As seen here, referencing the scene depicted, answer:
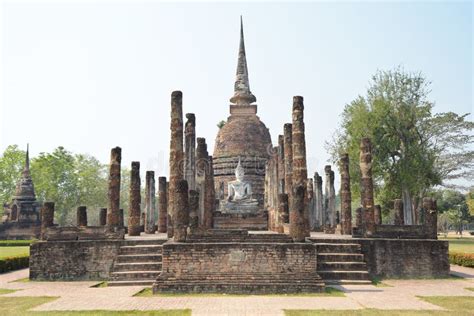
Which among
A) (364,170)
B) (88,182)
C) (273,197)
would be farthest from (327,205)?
(88,182)

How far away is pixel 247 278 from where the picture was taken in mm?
10375

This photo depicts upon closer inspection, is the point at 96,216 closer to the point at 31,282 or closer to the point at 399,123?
the point at 399,123

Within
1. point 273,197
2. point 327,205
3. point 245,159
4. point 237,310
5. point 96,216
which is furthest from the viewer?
point 96,216

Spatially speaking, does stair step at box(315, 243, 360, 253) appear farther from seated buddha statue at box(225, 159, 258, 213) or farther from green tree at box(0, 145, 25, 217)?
green tree at box(0, 145, 25, 217)

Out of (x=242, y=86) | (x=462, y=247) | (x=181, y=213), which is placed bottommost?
(x=462, y=247)

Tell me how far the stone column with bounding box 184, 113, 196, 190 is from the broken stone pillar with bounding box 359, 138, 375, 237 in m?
7.33

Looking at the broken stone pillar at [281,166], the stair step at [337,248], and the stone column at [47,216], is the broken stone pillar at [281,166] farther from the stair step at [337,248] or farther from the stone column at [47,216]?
the stone column at [47,216]

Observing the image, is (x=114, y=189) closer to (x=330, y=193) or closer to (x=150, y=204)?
(x=150, y=204)

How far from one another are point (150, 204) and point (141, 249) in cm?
955

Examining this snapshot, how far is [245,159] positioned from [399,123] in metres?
12.3

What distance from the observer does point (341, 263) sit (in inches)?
484

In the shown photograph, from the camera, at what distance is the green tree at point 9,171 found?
4338 centimetres

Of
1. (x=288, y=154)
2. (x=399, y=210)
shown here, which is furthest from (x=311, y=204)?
(x=288, y=154)

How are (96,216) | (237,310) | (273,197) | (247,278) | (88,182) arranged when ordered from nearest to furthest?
1. (237,310)
2. (247,278)
3. (273,197)
4. (88,182)
5. (96,216)
